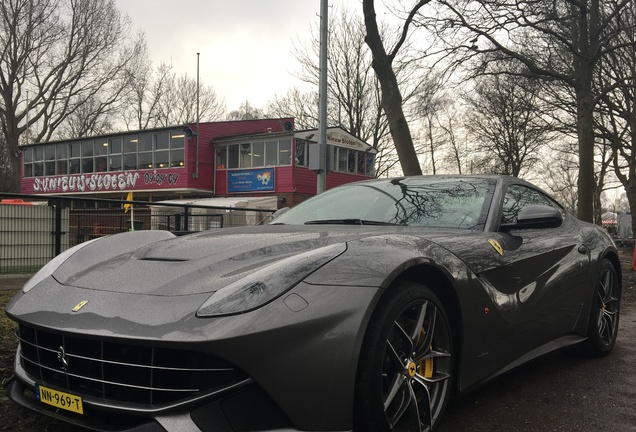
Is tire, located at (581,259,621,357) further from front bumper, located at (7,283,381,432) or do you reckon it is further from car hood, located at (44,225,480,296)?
front bumper, located at (7,283,381,432)

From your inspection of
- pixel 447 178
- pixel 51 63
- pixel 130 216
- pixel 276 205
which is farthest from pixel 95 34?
pixel 447 178

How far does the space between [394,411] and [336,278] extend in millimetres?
642

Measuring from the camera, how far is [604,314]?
13.5ft

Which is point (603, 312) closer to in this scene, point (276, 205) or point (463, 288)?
point (463, 288)

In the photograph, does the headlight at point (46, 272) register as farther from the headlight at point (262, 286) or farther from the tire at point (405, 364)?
the tire at point (405, 364)

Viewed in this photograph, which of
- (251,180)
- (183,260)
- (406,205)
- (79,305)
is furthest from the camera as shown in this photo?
(251,180)

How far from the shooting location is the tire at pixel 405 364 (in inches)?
79.0

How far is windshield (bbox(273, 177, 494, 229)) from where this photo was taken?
311 centimetres

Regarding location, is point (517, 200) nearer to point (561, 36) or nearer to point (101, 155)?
point (561, 36)

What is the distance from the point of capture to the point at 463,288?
2.55m

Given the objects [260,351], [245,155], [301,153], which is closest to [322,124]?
[260,351]

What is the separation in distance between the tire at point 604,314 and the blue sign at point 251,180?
67.2ft

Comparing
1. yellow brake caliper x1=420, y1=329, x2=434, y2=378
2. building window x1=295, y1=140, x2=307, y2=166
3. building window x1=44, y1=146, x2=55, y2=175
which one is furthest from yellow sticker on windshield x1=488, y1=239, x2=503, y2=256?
building window x1=44, y1=146, x2=55, y2=175

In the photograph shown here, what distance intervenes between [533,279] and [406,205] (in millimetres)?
873
